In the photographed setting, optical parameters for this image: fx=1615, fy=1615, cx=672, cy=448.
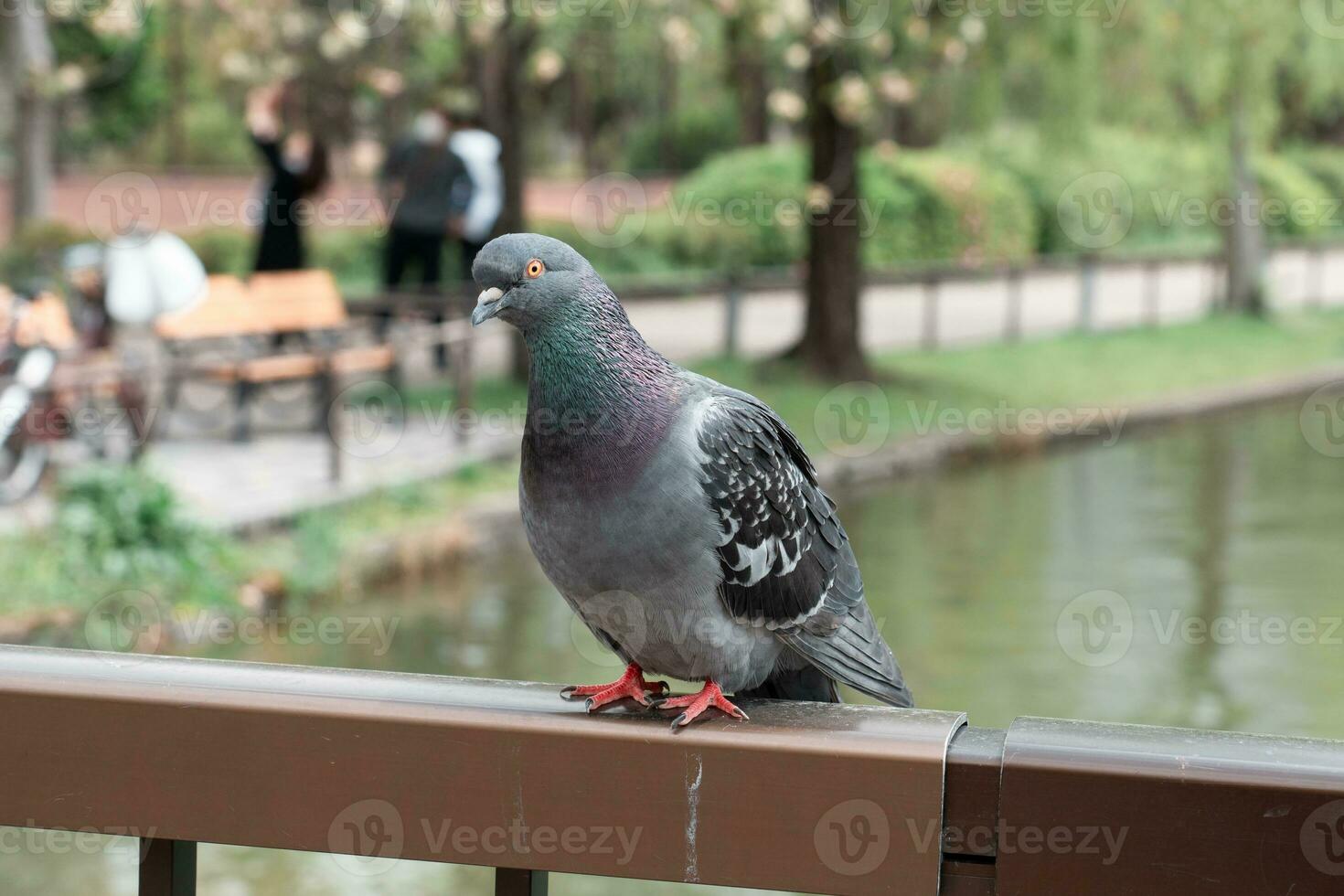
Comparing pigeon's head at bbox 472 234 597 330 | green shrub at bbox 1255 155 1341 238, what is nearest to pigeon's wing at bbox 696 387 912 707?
pigeon's head at bbox 472 234 597 330

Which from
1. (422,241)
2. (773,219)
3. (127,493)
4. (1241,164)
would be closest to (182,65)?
(773,219)

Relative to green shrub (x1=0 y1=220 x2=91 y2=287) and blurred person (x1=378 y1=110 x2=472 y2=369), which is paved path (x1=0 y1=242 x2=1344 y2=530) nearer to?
blurred person (x1=378 y1=110 x2=472 y2=369)

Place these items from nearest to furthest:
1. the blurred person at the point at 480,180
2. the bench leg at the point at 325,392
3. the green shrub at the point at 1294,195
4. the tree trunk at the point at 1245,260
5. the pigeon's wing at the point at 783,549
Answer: the pigeon's wing at the point at 783,549, the bench leg at the point at 325,392, the blurred person at the point at 480,180, the tree trunk at the point at 1245,260, the green shrub at the point at 1294,195

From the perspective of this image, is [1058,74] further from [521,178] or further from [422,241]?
[422,241]

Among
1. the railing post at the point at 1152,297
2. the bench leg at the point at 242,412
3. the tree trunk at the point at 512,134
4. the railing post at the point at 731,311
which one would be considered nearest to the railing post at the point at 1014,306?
the railing post at the point at 1152,297

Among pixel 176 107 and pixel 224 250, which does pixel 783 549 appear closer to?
pixel 224 250

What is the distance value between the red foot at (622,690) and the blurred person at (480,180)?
9.15m

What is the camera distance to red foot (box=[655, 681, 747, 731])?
166cm

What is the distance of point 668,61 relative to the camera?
77.8 feet

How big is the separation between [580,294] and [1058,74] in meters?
9.86

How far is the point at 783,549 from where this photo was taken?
2.16m

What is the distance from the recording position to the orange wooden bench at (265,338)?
8.94 meters

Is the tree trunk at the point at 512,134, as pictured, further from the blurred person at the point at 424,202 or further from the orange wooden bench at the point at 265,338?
the orange wooden bench at the point at 265,338

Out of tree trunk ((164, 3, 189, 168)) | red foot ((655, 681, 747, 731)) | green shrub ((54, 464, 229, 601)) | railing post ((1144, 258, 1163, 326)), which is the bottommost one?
green shrub ((54, 464, 229, 601))
